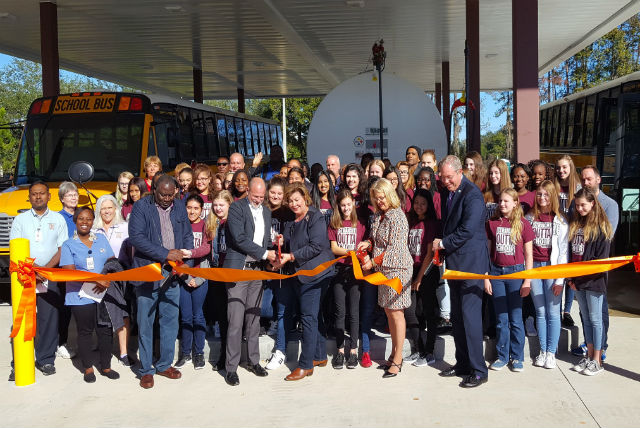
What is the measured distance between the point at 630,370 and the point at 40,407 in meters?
5.52

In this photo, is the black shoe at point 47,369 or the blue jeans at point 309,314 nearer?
the blue jeans at point 309,314

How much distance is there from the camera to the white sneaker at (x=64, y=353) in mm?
7461

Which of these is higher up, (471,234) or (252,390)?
(471,234)

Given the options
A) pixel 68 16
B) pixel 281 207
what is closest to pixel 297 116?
pixel 68 16

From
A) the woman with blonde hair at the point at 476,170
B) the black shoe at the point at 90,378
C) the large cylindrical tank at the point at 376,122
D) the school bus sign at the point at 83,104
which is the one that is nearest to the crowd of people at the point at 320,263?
the black shoe at the point at 90,378

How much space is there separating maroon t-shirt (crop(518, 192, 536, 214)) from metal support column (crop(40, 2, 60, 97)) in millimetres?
11750

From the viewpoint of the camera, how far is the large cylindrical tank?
1368 centimetres

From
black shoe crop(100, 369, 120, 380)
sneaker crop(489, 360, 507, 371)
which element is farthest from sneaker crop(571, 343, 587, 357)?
black shoe crop(100, 369, 120, 380)

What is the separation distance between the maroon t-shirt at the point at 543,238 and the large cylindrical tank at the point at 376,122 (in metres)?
6.86

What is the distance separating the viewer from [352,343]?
6965mm

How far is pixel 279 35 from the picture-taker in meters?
20.6

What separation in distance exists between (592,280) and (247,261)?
3322 mm

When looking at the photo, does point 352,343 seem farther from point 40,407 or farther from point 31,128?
point 31,128

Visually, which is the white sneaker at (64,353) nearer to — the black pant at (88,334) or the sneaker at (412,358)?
the black pant at (88,334)
